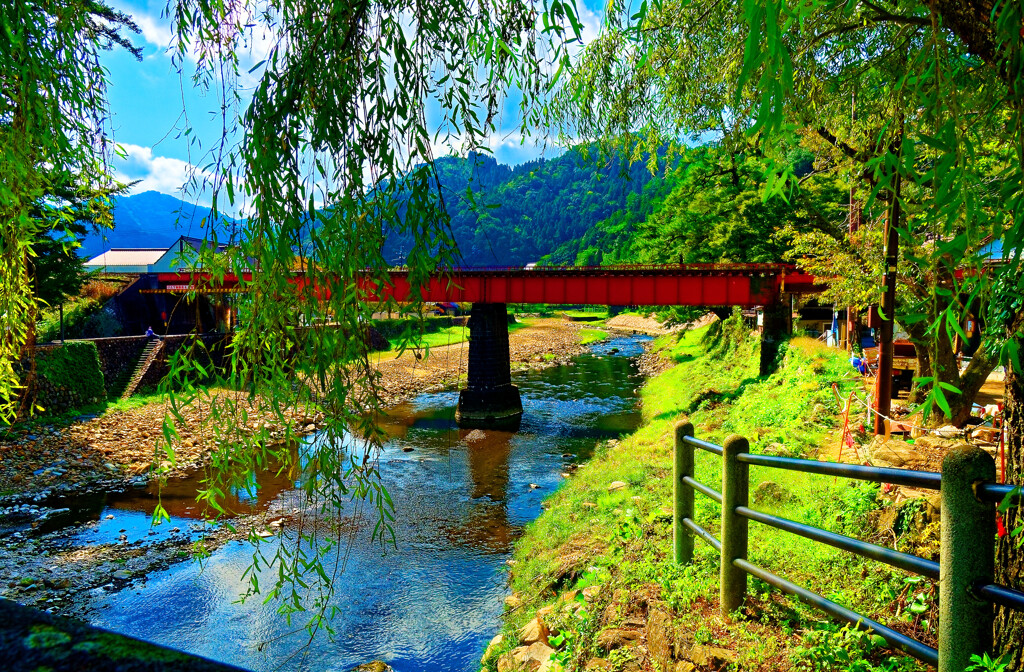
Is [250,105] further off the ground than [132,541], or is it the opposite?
[250,105]

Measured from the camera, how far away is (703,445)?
423 centimetres

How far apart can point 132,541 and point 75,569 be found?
1390mm

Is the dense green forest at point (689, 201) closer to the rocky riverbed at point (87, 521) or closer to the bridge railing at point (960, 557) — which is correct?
the bridge railing at point (960, 557)

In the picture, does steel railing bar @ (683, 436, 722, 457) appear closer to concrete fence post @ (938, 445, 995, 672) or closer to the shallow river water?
concrete fence post @ (938, 445, 995, 672)

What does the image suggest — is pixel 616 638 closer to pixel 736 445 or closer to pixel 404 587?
pixel 736 445

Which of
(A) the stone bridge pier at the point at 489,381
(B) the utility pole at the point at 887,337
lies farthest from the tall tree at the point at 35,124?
(A) the stone bridge pier at the point at 489,381

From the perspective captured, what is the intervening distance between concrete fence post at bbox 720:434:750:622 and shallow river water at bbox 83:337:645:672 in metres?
2.48

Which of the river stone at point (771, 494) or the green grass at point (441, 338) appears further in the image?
the river stone at point (771, 494)

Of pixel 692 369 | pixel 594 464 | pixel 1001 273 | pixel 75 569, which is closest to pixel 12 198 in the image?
pixel 1001 273

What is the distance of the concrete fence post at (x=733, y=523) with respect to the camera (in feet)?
12.5

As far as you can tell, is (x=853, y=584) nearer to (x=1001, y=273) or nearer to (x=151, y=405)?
(x=1001, y=273)

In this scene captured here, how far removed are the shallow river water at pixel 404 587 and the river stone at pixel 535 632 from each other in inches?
68.3

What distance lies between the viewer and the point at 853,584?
184 inches

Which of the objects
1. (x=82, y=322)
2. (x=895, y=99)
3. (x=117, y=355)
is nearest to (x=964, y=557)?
(x=895, y=99)
